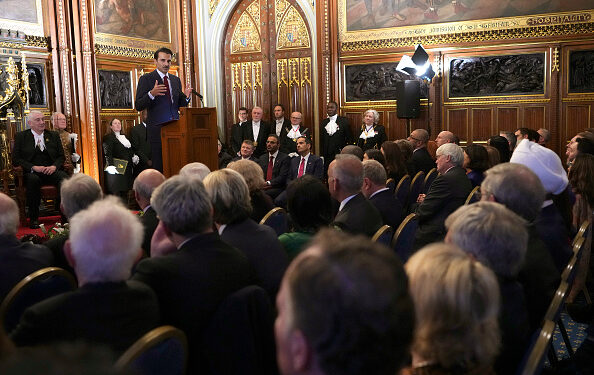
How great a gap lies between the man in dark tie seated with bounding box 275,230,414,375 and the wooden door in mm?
10360

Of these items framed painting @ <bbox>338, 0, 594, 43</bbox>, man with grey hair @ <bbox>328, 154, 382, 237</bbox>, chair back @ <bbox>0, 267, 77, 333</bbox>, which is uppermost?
framed painting @ <bbox>338, 0, 594, 43</bbox>

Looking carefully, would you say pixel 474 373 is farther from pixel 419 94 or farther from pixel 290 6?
pixel 290 6

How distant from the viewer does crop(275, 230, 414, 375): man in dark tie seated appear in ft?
3.31

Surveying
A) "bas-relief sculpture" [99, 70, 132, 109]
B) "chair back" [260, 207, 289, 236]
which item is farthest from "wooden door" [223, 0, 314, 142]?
"chair back" [260, 207, 289, 236]

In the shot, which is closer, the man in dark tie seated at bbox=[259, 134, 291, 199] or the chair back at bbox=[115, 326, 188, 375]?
the chair back at bbox=[115, 326, 188, 375]

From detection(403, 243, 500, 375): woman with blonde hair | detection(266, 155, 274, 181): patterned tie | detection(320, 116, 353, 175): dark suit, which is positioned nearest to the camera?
detection(403, 243, 500, 375): woman with blonde hair

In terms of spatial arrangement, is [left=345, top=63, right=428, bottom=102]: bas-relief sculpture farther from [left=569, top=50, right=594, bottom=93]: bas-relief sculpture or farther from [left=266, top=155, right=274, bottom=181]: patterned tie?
[left=266, top=155, right=274, bottom=181]: patterned tie

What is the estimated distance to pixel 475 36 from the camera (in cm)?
980

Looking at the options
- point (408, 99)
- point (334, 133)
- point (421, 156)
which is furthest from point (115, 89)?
point (421, 156)

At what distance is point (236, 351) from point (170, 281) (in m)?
0.37

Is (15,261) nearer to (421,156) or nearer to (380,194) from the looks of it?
(380,194)

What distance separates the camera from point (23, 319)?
175 cm

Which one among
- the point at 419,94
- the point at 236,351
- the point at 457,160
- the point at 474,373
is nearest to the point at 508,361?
the point at 474,373

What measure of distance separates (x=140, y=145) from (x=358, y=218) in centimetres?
721
